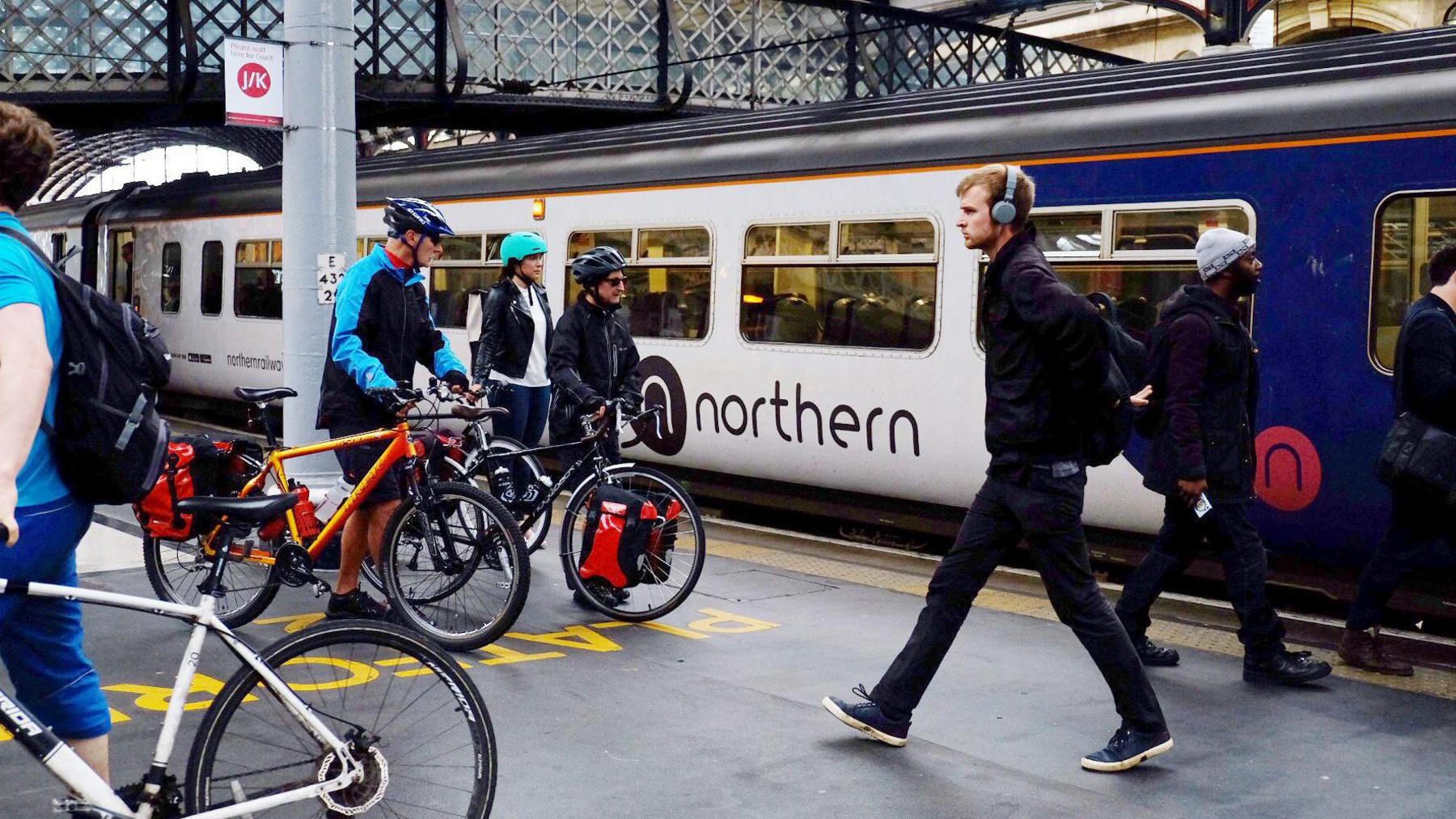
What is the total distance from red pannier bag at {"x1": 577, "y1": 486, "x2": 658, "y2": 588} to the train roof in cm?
313

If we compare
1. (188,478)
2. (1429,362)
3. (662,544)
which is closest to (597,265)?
(662,544)

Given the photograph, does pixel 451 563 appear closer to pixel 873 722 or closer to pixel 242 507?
pixel 873 722

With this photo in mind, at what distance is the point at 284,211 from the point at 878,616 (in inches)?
145

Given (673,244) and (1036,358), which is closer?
(1036,358)

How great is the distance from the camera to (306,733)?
314cm

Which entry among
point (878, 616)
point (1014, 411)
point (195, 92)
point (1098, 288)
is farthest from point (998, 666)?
point (195, 92)

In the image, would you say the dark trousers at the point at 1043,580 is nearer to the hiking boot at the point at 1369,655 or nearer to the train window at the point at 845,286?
the hiking boot at the point at 1369,655

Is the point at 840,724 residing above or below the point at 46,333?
below

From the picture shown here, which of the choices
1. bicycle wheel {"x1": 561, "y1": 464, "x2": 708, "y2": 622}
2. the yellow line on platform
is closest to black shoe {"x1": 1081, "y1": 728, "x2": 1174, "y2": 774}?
the yellow line on platform

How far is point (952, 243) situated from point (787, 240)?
1.32 m

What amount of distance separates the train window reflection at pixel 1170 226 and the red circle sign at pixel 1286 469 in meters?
0.99

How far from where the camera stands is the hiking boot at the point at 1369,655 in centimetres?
567

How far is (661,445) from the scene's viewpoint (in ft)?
34.2

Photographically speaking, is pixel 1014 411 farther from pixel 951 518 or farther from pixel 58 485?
pixel 951 518
